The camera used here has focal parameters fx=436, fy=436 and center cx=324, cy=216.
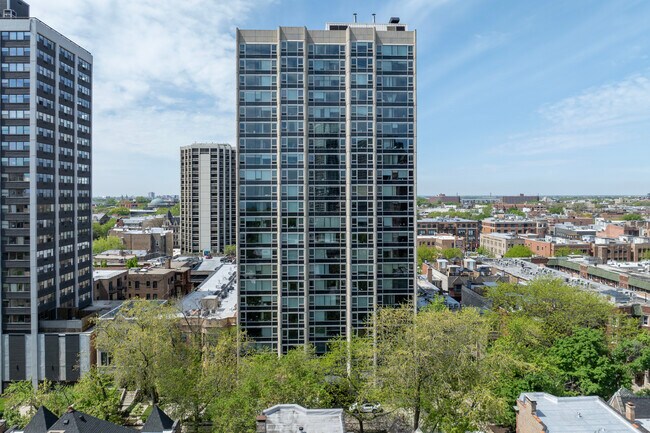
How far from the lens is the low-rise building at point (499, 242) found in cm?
16338

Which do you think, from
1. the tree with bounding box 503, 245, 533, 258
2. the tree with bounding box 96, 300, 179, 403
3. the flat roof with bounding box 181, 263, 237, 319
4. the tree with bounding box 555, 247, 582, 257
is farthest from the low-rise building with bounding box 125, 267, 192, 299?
the tree with bounding box 555, 247, 582, 257

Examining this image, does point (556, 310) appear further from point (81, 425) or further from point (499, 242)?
point (499, 242)

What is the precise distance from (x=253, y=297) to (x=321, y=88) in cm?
3149

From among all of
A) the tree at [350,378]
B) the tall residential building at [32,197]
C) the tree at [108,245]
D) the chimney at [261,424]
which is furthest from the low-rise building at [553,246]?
the tree at [108,245]

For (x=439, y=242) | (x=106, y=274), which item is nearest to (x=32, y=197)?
(x=106, y=274)

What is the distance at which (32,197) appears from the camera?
68500 mm

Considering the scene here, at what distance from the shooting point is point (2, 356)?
219 feet

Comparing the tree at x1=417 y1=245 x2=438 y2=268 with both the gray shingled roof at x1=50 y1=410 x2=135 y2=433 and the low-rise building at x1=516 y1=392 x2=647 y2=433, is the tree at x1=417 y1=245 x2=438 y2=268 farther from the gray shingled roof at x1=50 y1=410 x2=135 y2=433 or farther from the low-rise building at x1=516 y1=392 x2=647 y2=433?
the gray shingled roof at x1=50 y1=410 x2=135 y2=433

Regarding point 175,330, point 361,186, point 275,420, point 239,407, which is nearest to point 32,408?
point 175,330

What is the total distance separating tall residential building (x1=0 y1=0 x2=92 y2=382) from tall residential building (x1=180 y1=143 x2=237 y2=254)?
8501 cm

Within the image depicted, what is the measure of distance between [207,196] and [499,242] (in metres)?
113

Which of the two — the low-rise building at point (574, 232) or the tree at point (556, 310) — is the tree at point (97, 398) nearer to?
the tree at point (556, 310)

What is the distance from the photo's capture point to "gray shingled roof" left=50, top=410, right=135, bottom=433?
34.5 metres

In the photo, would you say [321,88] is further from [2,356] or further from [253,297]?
[2,356]
